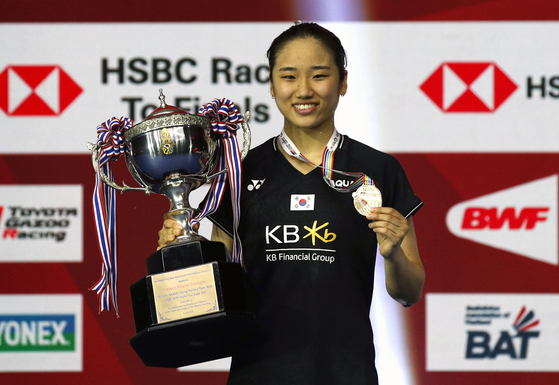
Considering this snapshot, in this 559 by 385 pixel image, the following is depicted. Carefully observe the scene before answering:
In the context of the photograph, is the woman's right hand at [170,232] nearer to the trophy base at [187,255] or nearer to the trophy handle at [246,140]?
the trophy base at [187,255]

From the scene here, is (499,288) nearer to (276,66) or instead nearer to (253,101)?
(253,101)

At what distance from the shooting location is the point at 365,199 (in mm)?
1269

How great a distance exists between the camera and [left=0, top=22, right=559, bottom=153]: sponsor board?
249cm

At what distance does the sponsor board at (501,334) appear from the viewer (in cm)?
245

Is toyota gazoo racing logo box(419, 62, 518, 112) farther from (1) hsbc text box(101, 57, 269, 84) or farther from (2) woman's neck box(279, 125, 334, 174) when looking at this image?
(2) woman's neck box(279, 125, 334, 174)

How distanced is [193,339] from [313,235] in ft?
1.02

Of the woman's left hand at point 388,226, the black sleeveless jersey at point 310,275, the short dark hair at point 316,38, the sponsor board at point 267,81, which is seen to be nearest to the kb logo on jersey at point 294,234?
the black sleeveless jersey at point 310,275

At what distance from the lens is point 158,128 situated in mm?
1382

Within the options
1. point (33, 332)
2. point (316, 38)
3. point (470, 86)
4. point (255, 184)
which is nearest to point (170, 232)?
point (255, 184)

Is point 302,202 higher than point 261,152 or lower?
lower

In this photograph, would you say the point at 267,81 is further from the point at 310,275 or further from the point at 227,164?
the point at 310,275

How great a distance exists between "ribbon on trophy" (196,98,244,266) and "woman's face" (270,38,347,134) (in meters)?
0.13

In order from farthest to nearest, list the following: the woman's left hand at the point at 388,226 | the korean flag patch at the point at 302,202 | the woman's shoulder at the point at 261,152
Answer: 1. the woman's shoulder at the point at 261,152
2. the korean flag patch at the point at 302,202
3. the woman's left hand at the point at 388,226

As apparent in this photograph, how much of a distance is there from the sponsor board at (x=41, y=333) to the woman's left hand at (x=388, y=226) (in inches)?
62.0
